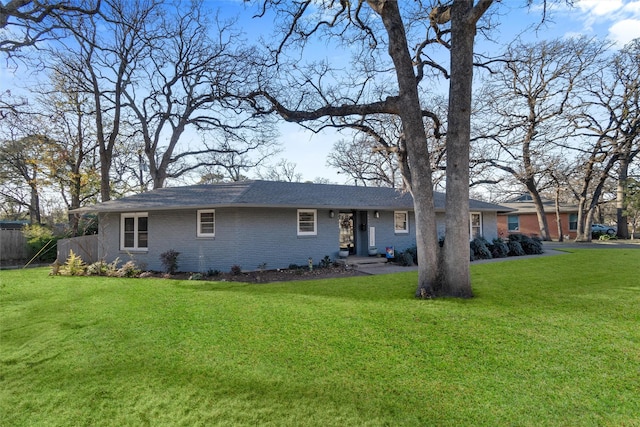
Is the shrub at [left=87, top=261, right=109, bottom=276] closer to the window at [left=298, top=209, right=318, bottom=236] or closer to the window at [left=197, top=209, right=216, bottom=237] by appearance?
the window at [left=197, top=209, right=216, bottom=237]

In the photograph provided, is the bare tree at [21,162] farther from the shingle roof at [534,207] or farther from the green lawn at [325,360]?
the shingle roof at [534,207]

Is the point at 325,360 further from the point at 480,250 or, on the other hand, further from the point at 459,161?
the point at 480,250

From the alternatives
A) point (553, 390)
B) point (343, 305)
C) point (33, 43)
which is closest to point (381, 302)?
point (343, 305)

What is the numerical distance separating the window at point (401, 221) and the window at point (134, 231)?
1069cm

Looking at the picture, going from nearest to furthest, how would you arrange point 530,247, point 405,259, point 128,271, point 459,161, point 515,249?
point 459,161, point 128,271, point 405,259, point 515,249, point 530,247

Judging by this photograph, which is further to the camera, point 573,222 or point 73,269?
point 573,222

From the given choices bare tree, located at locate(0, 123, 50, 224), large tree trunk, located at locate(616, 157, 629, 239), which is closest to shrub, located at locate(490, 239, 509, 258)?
large tree trunk, located at locate(616, 157, 629, 239)

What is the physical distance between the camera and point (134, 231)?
1338 cm

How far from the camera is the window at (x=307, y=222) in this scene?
43.3ft

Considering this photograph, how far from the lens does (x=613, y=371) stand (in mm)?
3670

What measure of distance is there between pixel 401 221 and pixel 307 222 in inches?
199

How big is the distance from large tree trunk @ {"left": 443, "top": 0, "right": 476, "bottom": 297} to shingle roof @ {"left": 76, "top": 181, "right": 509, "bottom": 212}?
20.5ft

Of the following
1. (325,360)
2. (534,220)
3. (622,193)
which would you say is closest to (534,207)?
(534,220)

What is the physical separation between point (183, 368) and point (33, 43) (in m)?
14.6
